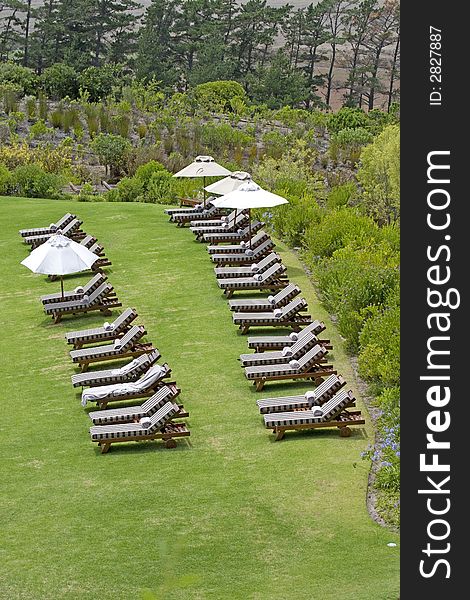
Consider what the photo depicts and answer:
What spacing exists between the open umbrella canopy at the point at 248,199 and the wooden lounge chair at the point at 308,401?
5.96 metres

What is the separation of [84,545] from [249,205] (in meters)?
9.04

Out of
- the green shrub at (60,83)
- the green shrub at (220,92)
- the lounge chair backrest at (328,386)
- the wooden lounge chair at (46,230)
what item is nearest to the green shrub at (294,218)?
the wooden lounge chair at (46,230)

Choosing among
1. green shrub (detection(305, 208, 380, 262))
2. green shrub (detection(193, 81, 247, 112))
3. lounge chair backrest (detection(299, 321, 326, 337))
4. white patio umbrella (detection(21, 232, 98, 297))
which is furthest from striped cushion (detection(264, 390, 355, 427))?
green shrub (detection(193, 81, 247, 112))

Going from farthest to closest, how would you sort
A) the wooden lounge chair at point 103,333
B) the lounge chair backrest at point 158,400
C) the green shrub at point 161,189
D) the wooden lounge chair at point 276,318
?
1. the green shrub at point 161,189
2. the wooden lounge chair at point 276,318
3. the wooden lounge chair at point 103,333
4. the lounge chair backrest at point 158,400

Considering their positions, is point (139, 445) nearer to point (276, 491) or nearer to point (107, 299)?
point (276, 491)

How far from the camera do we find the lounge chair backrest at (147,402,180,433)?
448 inches

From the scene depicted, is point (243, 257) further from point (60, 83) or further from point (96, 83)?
point (96, 83)

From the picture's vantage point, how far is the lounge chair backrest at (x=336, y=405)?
11.5 m

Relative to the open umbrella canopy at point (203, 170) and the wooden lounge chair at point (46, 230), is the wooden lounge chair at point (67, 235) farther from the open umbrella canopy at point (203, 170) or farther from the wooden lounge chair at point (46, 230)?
the open umbrella canopy at point (203, 170)

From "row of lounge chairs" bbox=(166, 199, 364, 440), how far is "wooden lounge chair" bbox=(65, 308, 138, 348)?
152cm

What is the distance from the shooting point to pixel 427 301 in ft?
19.3

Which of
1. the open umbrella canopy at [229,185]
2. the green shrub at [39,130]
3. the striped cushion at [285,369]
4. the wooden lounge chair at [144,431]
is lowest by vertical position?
the wooden lounge chair at [144,431]

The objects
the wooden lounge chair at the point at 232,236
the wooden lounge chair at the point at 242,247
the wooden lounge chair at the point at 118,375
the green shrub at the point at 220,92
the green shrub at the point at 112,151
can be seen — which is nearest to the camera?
the wooden lounge chair at the point at 118,375

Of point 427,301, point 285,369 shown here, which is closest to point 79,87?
point 285,369
